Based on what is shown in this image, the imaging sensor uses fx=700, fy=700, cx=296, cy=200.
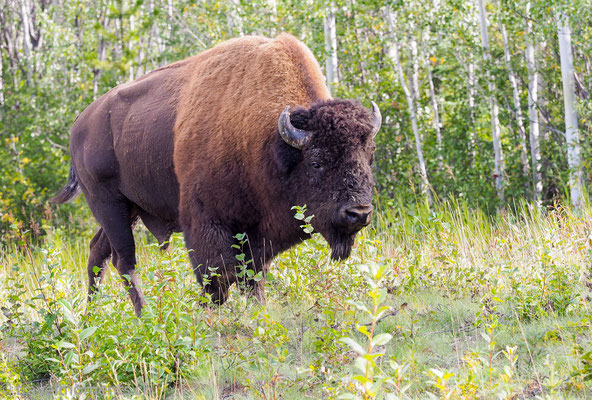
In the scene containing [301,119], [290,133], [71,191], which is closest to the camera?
[290,133]

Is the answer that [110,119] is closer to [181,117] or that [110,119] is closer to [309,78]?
[181,117]

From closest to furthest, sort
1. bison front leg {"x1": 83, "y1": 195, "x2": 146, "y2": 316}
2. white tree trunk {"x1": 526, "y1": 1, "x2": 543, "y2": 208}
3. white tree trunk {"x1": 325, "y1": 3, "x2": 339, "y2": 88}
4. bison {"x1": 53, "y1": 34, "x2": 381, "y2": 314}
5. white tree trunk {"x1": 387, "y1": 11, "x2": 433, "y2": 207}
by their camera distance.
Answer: bison {"x1": 53, "y1": 34, "x2": 381, "y2": 314}, bison front leg {"x1": 83, "y1": 195, "x2": 146, "y2": 316}, white tree trunk {"x1": 526, "y1": 1, "x2": 543, "y2": 208}, white tree trunk {"x1": 387, "y1": 11, "x2": 433, "y2": 207}, white tree trunk {"x1": 325, "y1": 3, "x2": 339, "y2": 88}

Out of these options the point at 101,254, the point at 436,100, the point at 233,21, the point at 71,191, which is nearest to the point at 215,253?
the point at 101,254

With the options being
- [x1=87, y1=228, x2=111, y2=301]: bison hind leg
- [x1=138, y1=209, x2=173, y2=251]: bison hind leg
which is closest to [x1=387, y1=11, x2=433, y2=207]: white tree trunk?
[x1=138, y1=209, x2=173, y2=251]: bison hind leg

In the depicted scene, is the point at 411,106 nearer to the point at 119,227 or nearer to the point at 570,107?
the point at 570,107

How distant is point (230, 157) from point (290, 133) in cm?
67

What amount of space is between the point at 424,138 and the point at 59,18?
15.9 m

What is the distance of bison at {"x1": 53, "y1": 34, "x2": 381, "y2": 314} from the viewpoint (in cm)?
502

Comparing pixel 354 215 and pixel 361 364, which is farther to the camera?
pixel 354 215

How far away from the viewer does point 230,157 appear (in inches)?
217

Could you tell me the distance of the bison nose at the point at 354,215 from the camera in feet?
15.6

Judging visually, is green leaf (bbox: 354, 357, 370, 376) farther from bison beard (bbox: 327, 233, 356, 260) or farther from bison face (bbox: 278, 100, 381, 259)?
bison beard (bbox: 327, 233, 356, 260)

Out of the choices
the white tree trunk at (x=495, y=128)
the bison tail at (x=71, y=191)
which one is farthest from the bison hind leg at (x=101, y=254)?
the white tree trunk at (x=495, y=128)

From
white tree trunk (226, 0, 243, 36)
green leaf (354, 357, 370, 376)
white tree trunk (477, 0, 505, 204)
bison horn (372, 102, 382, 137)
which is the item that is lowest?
white tree trunk (477, 0, 505, 204)
